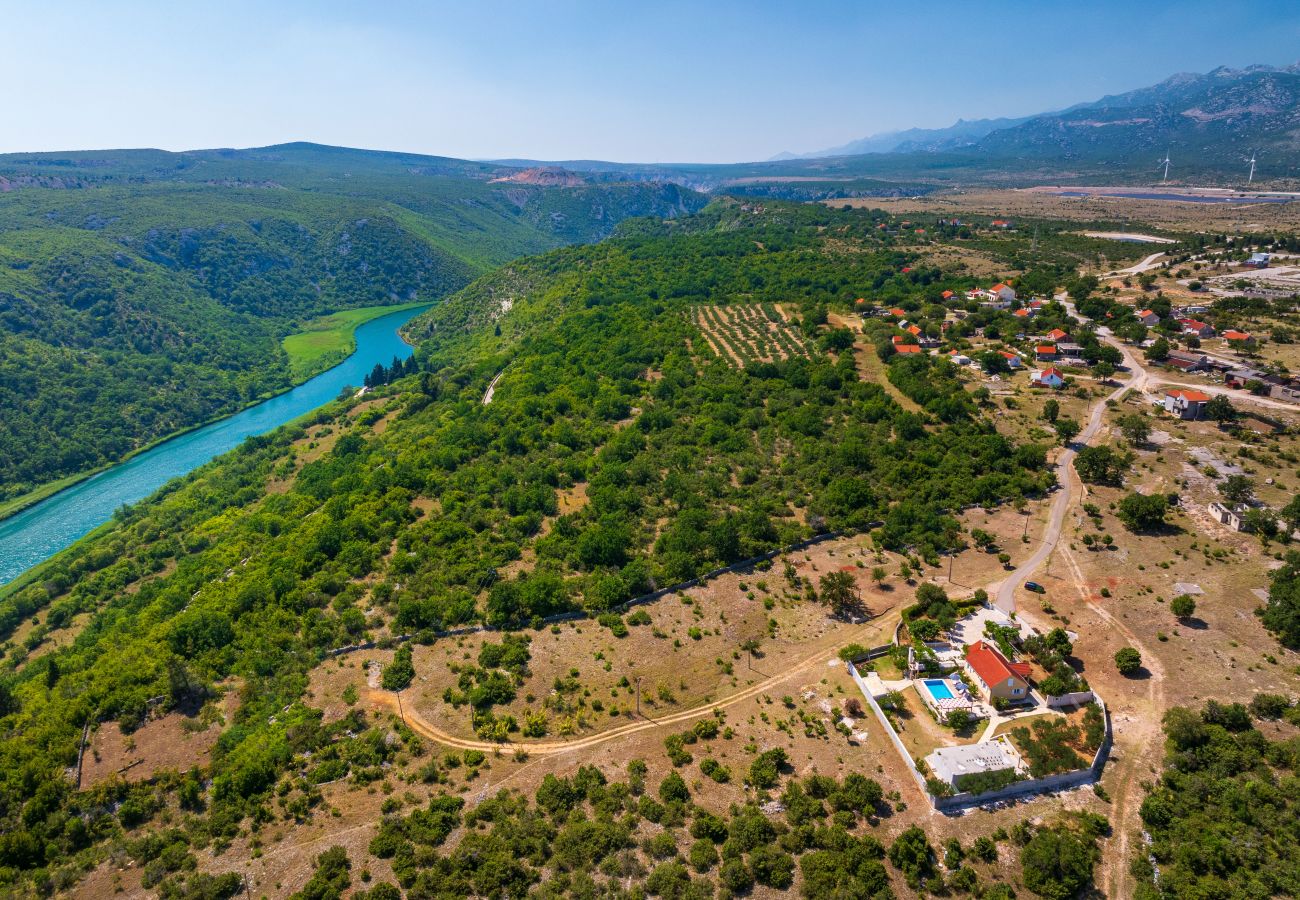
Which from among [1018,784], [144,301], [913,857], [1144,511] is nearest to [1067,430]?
[1144,511]

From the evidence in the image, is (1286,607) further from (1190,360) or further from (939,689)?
(1190,360)

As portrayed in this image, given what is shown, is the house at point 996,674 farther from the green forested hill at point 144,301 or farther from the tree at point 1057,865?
the green forested hill at point 144,301

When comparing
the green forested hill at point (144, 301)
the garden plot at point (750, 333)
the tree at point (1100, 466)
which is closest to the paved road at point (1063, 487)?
the tree at point (1100, 466)

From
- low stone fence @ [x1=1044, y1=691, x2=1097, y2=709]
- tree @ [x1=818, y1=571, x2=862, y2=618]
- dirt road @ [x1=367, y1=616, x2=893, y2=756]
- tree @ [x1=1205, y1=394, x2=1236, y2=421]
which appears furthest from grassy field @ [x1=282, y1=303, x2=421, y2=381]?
tree @ [x1=1205, y1=394, x2=1236, y2=421]

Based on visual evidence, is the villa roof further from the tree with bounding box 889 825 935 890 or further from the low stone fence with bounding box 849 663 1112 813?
the tree with bounding box 889 825 935 890

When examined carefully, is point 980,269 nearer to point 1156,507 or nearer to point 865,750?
point 1156,507

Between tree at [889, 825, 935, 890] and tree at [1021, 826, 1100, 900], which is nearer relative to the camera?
tree at [1021, 826, 1100, 900]
